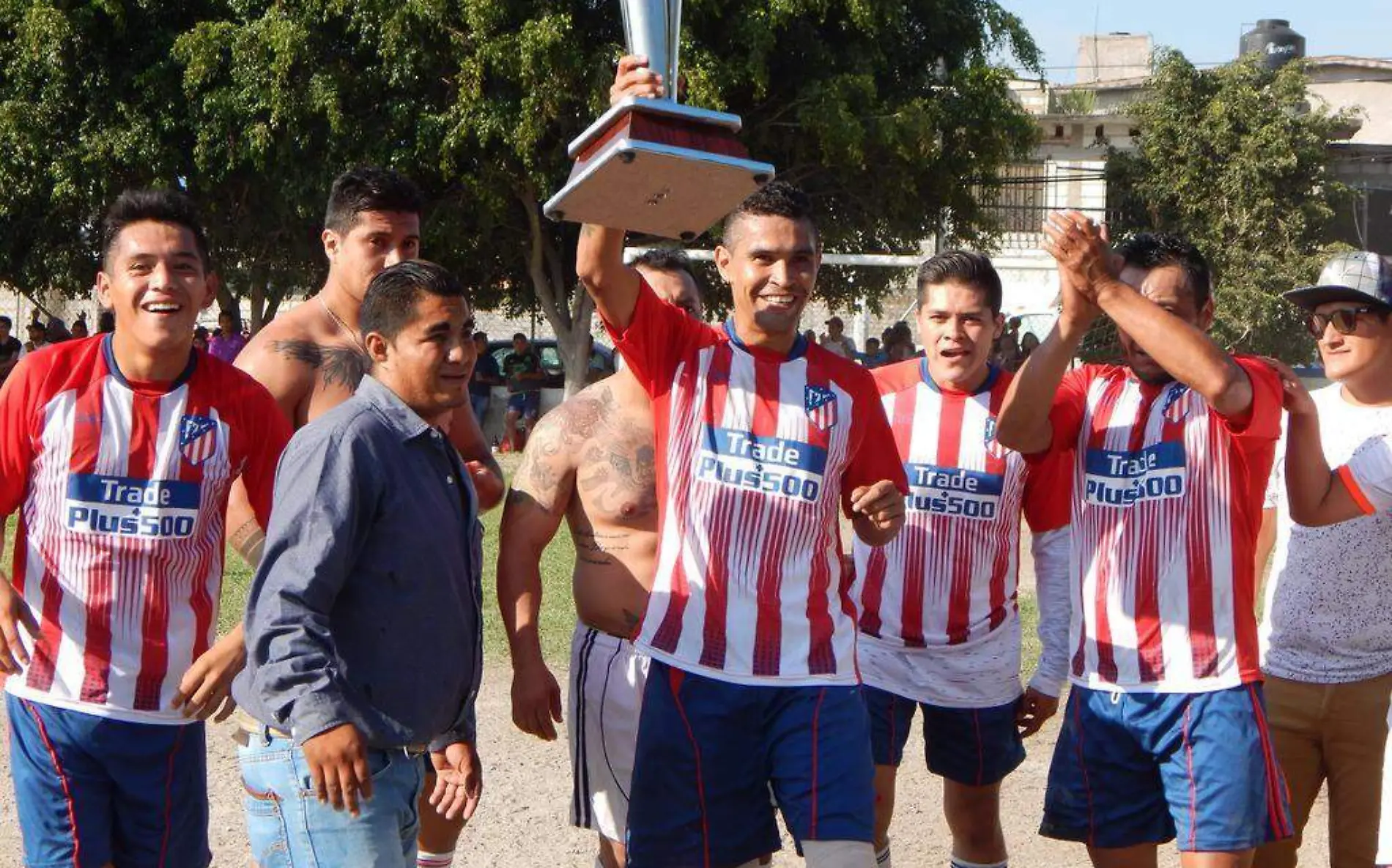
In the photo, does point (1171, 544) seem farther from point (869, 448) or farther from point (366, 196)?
point (366, 196)

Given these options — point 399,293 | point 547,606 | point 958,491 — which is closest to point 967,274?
point 958,491

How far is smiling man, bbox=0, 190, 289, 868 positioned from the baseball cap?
10.3 ft

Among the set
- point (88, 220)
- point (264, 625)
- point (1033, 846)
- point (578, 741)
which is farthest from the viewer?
point (88, 220)

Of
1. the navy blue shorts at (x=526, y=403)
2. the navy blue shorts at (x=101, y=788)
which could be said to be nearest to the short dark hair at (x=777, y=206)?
the navy blue shorts at (x=101, y=788)

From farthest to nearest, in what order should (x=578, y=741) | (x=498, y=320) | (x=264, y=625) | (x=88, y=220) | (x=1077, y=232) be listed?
(x=498, y=320)
(x=88, y=220)
(x=578, y=741)
(x=1077, y=232)
(x=264, y=625)

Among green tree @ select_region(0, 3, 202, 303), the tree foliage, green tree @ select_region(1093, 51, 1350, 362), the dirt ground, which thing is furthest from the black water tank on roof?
the dirt ground

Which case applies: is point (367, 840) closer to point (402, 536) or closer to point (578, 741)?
point (402, 536)

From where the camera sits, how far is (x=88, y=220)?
Answer: 24266mm

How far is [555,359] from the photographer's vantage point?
1004 inches

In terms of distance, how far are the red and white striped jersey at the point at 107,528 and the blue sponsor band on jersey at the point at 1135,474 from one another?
2422 mm

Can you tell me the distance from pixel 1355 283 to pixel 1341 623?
3.36 ft

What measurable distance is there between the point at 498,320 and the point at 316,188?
1954 cm

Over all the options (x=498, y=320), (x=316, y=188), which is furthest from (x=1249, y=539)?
(x=498, y=320)

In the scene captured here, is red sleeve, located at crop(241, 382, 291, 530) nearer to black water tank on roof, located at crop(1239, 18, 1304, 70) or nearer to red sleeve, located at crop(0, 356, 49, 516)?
red sleeve, located at crop(0, 356, 49, 516)
